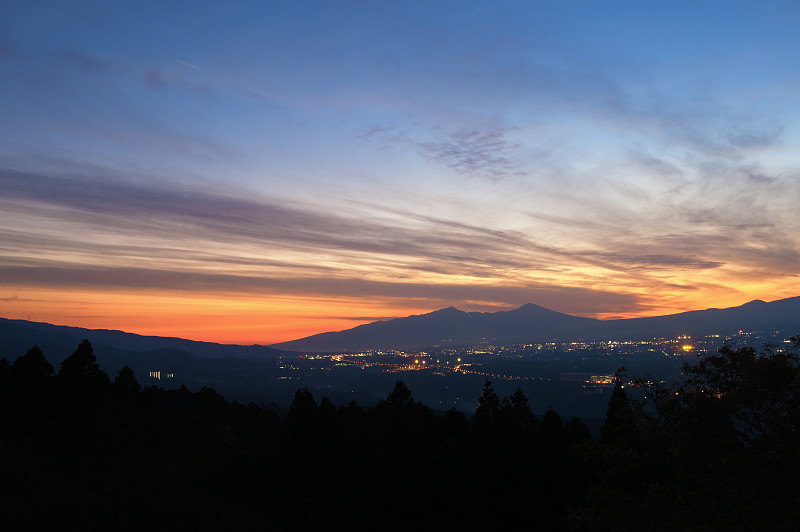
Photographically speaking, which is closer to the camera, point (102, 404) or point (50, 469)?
point (50, 469)

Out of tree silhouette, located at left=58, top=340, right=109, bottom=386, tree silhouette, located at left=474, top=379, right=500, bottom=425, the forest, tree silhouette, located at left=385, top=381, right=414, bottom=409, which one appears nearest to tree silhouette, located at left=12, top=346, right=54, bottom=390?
the forest

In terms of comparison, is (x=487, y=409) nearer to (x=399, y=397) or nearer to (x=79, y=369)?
(x=399, y=397)

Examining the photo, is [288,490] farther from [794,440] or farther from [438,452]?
[794,440]

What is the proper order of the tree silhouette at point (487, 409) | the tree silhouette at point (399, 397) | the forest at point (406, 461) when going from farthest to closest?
the tree silhouette at point (399, 397)
the tree silhouette at point (487, 409)
the forest at point (406, 461)

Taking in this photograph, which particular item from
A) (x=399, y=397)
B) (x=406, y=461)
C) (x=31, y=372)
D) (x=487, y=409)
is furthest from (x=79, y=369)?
(x=487, y=409)

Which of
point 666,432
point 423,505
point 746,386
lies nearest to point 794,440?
point 746,386

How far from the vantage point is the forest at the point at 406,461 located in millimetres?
15875

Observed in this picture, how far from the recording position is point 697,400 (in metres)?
16.8

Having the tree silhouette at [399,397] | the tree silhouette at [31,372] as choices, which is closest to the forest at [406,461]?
the tree silhouette at [31,372]

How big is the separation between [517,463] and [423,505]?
28.2ft

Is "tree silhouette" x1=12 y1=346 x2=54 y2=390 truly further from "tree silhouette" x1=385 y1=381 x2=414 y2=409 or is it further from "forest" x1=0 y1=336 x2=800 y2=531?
"tree silhouette" x1=385 y1=381 x2=414 y2=409

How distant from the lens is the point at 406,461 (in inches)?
1628

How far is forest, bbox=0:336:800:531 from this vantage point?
15875 mm

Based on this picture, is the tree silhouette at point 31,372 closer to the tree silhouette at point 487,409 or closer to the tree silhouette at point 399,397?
the tree silhouette at point 399,397
